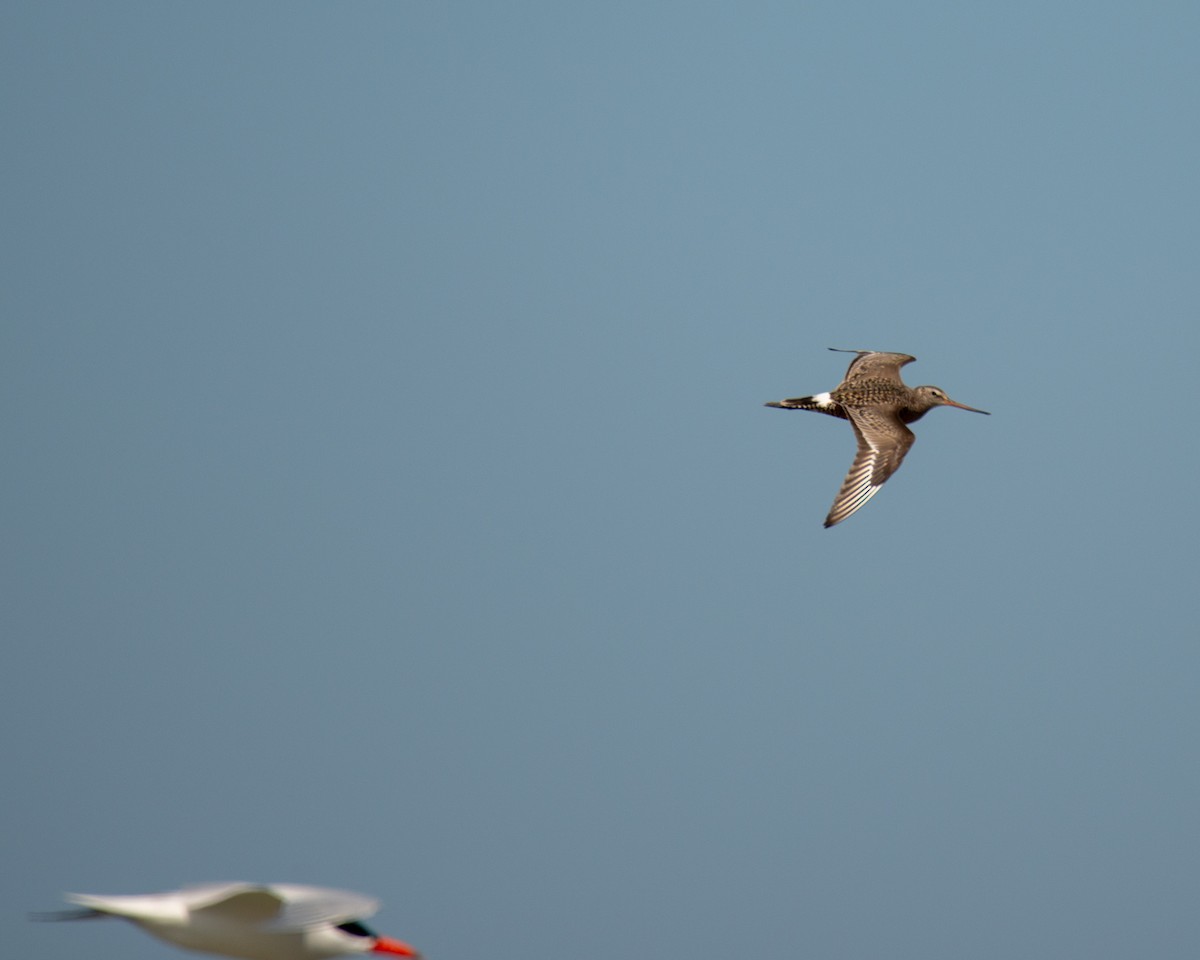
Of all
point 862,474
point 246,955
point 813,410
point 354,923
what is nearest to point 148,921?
point 246,955

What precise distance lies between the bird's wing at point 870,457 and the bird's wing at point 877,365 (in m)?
1.62

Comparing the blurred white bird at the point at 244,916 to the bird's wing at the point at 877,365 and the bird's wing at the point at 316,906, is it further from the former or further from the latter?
the bird's wing at the point at 877,365

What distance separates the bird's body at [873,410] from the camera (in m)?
22.1

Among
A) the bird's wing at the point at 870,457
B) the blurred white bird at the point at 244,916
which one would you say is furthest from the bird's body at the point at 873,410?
the blurred white bird at the point at 244,916

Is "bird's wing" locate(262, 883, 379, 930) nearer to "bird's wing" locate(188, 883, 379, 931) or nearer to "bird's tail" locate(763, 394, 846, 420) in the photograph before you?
"bird's wing" locate(188, 883, 379, 931)

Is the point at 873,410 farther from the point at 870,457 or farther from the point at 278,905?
the point at 278,905

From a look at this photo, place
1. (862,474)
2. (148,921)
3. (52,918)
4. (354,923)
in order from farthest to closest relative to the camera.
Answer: (862,474) < (354,923) < (148,921) < (52,918)

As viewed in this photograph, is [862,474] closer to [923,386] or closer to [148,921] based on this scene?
[923,386]

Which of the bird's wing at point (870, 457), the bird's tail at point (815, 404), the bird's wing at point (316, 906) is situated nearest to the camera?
the bird's wing at point (316, 906)

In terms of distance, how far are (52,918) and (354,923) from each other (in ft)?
9.37

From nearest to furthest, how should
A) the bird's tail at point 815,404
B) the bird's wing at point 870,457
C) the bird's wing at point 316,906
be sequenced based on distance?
the bird's wing at point 316,906
the bird's wing at point 870,457
the bird's tail at point 815,404

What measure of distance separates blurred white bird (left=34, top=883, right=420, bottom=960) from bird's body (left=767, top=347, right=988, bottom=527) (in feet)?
35.7

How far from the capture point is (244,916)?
37.6 feet

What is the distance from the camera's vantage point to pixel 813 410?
24.0 meters
